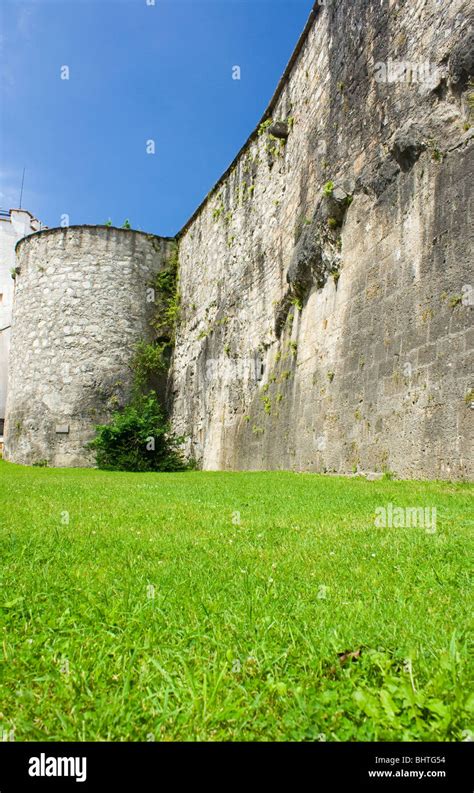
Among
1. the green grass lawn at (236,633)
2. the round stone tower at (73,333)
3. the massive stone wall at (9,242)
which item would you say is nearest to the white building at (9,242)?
the massive stone wall at (9,242)

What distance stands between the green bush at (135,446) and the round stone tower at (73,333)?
2.65 m

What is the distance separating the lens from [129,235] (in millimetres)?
21438

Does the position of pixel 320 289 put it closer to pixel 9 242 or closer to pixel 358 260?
pixel 358 260

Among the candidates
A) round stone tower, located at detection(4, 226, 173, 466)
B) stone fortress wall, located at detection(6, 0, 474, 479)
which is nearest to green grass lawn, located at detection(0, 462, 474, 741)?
stone fortress wall, located at detection(6, 0, 474, 479)

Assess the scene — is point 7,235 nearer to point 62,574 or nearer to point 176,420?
point 176,420

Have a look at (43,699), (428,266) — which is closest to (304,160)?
(428,266)

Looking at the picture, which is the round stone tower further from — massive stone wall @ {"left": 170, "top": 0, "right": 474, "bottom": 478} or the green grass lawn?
the green grass lawn

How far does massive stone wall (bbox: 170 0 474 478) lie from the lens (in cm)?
741

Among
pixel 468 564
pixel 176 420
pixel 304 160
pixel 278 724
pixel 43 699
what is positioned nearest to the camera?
pixel 278 724

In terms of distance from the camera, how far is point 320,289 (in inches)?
443

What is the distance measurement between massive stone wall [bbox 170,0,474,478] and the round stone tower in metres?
5.56

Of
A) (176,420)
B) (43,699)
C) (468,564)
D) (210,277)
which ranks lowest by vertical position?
(43,699)

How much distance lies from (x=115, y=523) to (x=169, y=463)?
1231 centimetres

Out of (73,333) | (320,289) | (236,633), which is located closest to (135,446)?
(73,333)
